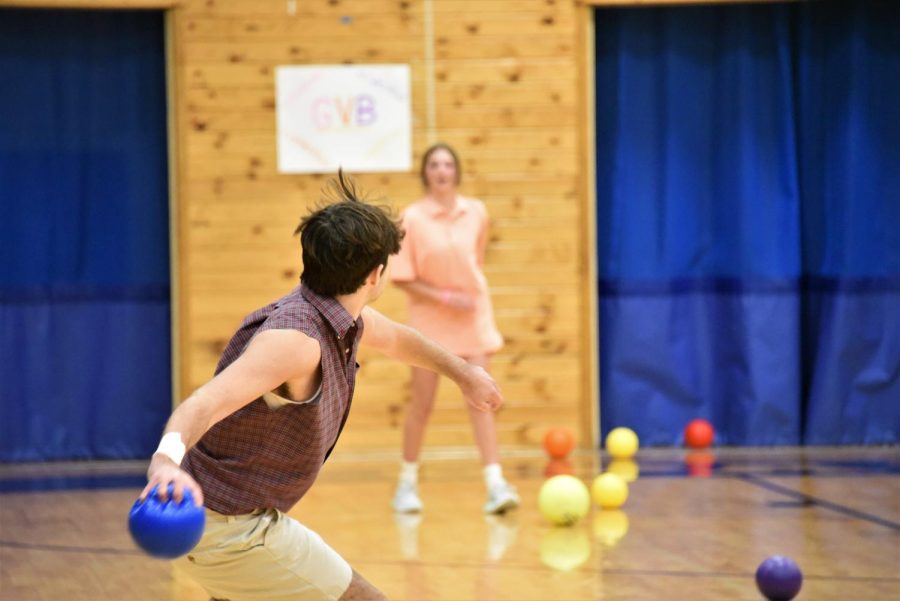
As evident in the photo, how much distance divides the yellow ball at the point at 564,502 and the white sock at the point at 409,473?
0.77 metres

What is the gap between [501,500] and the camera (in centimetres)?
566

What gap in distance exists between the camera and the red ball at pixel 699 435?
7.77 m

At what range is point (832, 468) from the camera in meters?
7.01

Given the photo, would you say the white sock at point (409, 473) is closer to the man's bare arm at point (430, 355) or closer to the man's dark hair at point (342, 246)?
the man's bare arm at point (430, 355)

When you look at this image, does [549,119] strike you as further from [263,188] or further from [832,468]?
[832,468]

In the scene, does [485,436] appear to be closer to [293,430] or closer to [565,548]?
[565,548]

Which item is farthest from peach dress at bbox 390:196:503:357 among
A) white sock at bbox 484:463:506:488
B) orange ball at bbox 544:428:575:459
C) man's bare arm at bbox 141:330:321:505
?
man's bare arm at bbox 141:330:321:505

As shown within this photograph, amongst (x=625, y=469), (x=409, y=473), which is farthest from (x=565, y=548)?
(x=625, y=469)

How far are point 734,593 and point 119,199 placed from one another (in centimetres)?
526

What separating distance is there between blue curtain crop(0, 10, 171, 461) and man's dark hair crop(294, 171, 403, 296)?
558cm

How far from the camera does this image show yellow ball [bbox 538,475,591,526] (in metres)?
5.30

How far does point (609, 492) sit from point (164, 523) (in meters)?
3.81

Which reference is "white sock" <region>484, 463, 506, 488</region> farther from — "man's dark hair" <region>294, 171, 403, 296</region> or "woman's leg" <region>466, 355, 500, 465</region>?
"man's dark hair" <region>294, 171, 403, 296</region>

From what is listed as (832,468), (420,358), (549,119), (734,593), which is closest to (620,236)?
(549,119)
